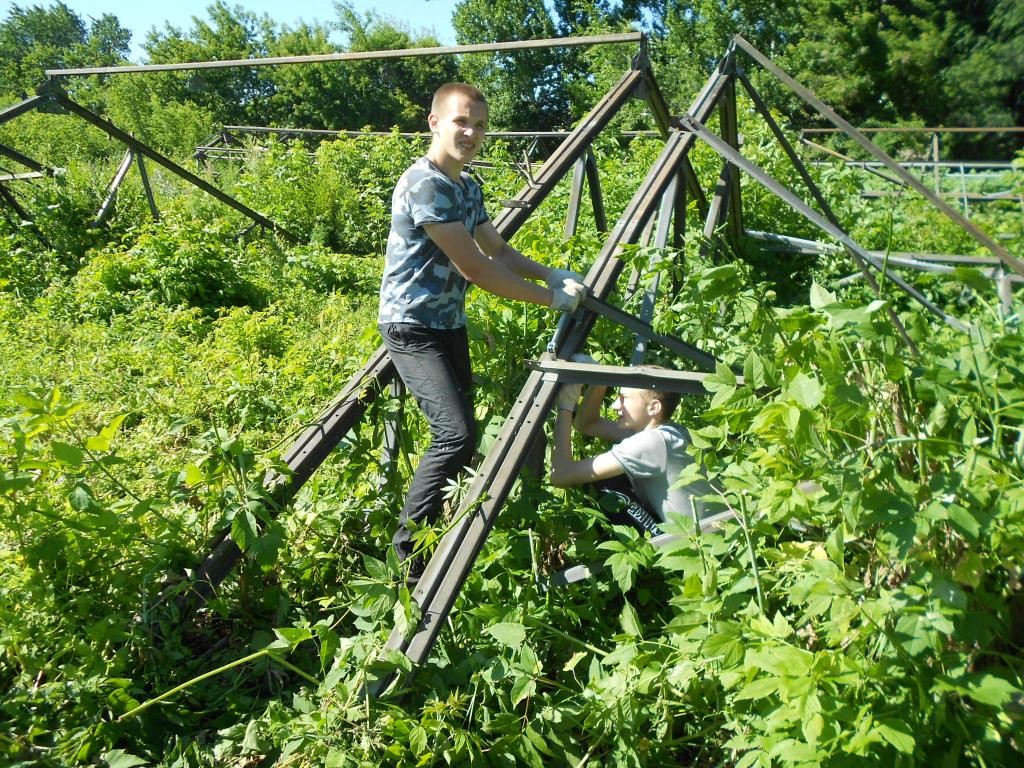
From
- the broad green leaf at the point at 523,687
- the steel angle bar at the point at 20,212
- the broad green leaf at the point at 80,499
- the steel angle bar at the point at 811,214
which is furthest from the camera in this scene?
the steel angle bar at the point at 20,212

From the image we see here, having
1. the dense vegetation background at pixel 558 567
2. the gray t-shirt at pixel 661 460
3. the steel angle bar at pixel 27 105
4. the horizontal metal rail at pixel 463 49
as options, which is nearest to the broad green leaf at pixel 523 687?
the dense vegetation background at pixel 558 567

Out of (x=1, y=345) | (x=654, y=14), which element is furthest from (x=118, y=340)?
(x=654, y=14)

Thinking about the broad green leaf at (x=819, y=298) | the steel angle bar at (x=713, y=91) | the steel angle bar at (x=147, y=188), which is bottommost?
the broad green leaf at (x=819, y=298)

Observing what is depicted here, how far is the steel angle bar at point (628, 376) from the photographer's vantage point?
2.37 metres

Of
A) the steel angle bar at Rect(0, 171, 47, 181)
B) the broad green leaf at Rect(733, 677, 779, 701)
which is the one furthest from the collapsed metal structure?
the steel angle bar at Rect(0, 171, 47, 181)

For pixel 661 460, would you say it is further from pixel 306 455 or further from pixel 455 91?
pixel 455 91

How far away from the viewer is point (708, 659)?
1.94 m

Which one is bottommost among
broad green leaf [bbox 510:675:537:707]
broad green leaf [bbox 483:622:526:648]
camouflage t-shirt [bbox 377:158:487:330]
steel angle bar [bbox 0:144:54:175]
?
broad green leaf [bbox 510:675:537:707]

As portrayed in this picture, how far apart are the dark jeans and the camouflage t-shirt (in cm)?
5

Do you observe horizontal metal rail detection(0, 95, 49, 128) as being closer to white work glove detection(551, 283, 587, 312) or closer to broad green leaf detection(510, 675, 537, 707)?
white work glove detection(551, 283, 587, 312)

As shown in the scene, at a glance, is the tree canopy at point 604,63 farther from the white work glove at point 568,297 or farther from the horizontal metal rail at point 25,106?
the white work glove at point 568,297

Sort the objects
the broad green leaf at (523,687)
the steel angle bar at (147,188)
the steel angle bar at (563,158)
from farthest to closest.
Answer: the steel angle bar at (147,188) < the steel angle bar at (563,158) < the broad green leaf at (523,687)

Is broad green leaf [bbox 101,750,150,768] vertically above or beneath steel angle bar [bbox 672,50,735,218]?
beneath

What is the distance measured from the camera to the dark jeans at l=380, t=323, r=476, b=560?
2.60 metres
